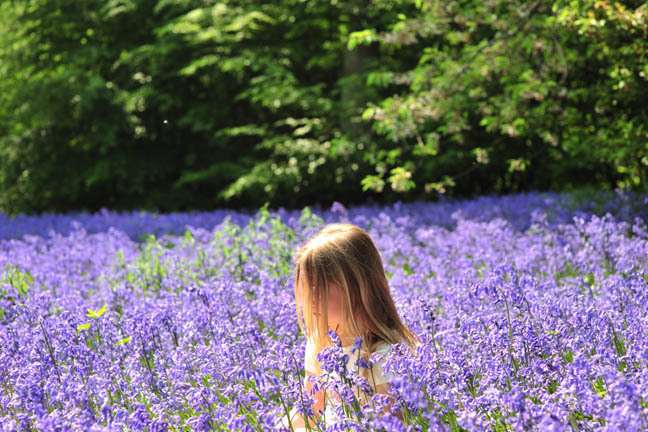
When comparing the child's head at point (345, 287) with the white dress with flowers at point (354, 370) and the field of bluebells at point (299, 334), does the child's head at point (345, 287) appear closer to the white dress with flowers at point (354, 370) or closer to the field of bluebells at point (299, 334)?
the white dress with flowers at point (354, 370)

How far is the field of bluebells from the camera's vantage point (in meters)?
2.82

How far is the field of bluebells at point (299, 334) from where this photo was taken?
2824mm

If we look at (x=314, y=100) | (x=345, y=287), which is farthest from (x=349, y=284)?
(x=314, y=100)

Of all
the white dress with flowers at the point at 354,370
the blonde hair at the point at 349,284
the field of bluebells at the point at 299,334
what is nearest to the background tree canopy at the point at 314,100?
the field of bluebells at the point at 299,334

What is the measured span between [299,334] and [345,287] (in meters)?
1.54

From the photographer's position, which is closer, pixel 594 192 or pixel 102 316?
pixel 102 316

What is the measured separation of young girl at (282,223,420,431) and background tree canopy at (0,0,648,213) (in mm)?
5257

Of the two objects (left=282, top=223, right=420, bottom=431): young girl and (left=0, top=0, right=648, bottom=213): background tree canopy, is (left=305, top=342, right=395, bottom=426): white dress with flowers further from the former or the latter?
(left=0, top=0, right=648, bottom=213): background tree canopy

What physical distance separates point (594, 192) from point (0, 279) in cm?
547

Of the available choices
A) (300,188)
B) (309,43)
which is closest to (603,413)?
(300,188)

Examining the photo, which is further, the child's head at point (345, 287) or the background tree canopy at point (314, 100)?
the background tree canopy at point (314, 100)

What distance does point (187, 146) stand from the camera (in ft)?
51.4

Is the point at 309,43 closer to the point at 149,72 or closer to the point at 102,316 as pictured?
the point at 149,72

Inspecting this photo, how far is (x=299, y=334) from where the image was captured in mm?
4805
